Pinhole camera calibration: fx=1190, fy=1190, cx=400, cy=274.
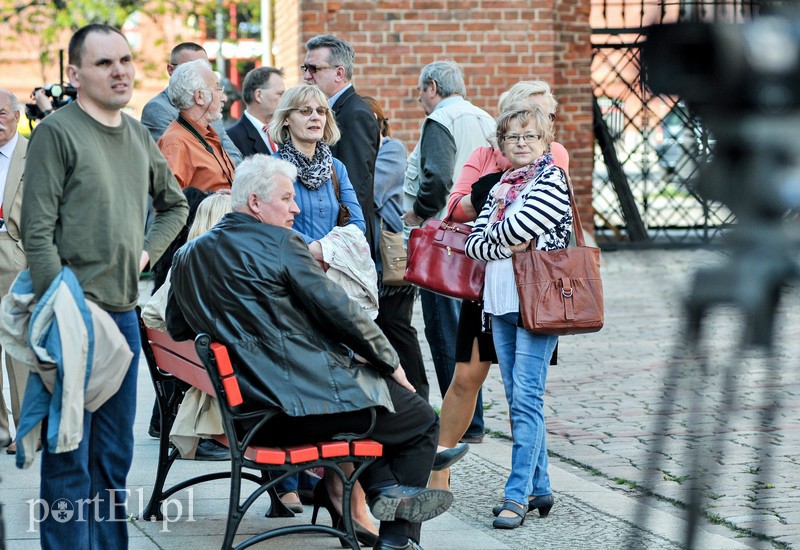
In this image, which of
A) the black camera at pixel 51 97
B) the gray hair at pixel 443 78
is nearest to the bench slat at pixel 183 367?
the gray hair at pixel 443 78

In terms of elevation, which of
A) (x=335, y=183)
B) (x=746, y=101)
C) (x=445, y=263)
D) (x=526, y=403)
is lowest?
(x=526, y=403)

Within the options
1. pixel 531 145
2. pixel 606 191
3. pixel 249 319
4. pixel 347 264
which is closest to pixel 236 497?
pixel 249 319

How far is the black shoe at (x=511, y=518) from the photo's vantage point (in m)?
4.91

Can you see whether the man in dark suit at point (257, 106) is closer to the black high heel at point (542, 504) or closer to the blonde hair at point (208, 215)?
the blonde hair at point (208, 215)

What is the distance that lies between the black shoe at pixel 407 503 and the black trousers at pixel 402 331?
222cm

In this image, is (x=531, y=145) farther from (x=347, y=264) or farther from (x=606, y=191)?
(x=606, y=191)

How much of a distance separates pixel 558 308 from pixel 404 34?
819 centimetres

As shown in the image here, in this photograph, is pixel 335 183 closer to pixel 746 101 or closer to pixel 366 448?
pixel 366 448

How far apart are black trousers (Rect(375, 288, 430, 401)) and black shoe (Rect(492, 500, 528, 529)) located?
155 cm

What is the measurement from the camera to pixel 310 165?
17.6 feet

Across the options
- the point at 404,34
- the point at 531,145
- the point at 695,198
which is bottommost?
the point at 695,198

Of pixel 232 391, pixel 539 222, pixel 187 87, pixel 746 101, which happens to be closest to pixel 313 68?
pixel 187 87

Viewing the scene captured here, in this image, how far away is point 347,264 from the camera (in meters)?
5.01

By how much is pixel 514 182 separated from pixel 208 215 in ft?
4.57
